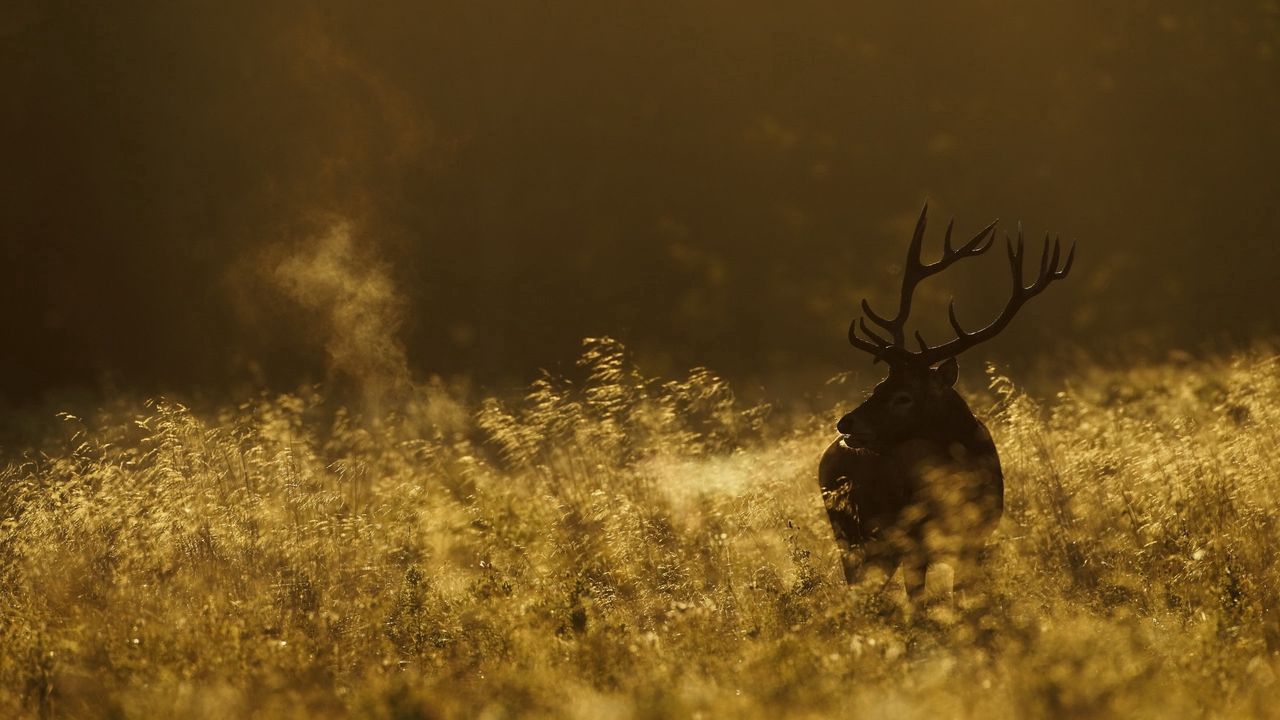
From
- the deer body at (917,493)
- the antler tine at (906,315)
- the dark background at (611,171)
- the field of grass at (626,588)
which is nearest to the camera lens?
the field of grass at (626,588)

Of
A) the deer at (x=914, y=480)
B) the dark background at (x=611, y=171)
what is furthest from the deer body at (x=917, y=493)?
the dark background at (x=611, y=171)

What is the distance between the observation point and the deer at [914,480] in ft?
20.7

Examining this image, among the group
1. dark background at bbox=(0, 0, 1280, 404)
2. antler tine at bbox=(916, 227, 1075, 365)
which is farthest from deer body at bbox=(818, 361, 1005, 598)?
dark background at bbox=(0, 0, 1280, 404)

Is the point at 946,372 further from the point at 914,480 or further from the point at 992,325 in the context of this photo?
the point at 914,480

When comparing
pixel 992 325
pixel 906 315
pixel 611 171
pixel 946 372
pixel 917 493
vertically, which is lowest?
pixel 917 493

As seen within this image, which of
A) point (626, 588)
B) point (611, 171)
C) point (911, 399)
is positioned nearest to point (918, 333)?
point (911, 399)

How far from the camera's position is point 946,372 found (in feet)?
21.6

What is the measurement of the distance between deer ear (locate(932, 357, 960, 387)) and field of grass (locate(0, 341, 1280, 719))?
920 mm

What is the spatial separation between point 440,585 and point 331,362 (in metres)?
18.2

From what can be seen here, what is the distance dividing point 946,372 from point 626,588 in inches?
81.8

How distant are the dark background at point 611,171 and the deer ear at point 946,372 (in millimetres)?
A: 18567

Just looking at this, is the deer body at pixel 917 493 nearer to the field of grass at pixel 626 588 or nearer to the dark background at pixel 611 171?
the field of grass at pixel 626 588

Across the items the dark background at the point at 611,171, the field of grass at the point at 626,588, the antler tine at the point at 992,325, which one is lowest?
the field of grass at the point at 626,588

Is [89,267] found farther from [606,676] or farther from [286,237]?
[606,676]
